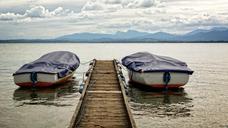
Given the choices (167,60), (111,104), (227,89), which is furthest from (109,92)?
(227,89)

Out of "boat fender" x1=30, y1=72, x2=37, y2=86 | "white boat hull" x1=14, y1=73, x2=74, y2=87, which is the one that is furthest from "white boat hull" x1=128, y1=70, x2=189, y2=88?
"boat fender" x1=30, y1=72, x2=37, y2=86

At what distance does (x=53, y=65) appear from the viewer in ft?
102

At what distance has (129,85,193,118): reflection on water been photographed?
2259cm

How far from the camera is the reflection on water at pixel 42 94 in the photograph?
25781 mm

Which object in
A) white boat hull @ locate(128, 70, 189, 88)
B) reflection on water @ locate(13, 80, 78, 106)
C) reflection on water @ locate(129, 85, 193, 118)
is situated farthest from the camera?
white boat hull @ locate(128, 70, 189, 88)

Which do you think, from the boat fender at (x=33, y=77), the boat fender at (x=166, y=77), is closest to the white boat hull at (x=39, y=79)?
the boat fender at (x=33, y=77)

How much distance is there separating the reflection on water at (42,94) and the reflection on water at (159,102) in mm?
5968

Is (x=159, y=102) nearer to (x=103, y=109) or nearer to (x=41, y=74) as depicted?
(x=103, y=109)

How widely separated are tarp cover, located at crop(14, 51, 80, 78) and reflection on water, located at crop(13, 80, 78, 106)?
57.1 inches

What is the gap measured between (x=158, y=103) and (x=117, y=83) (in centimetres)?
378

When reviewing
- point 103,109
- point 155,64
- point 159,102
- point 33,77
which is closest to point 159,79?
point 155,64

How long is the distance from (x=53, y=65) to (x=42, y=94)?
369cm

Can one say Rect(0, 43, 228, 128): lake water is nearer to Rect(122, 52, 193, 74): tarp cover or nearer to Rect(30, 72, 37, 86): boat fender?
Rect(30, 72, 37, 86): boat fender

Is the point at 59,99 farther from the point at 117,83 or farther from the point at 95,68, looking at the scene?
the point at 95,68
